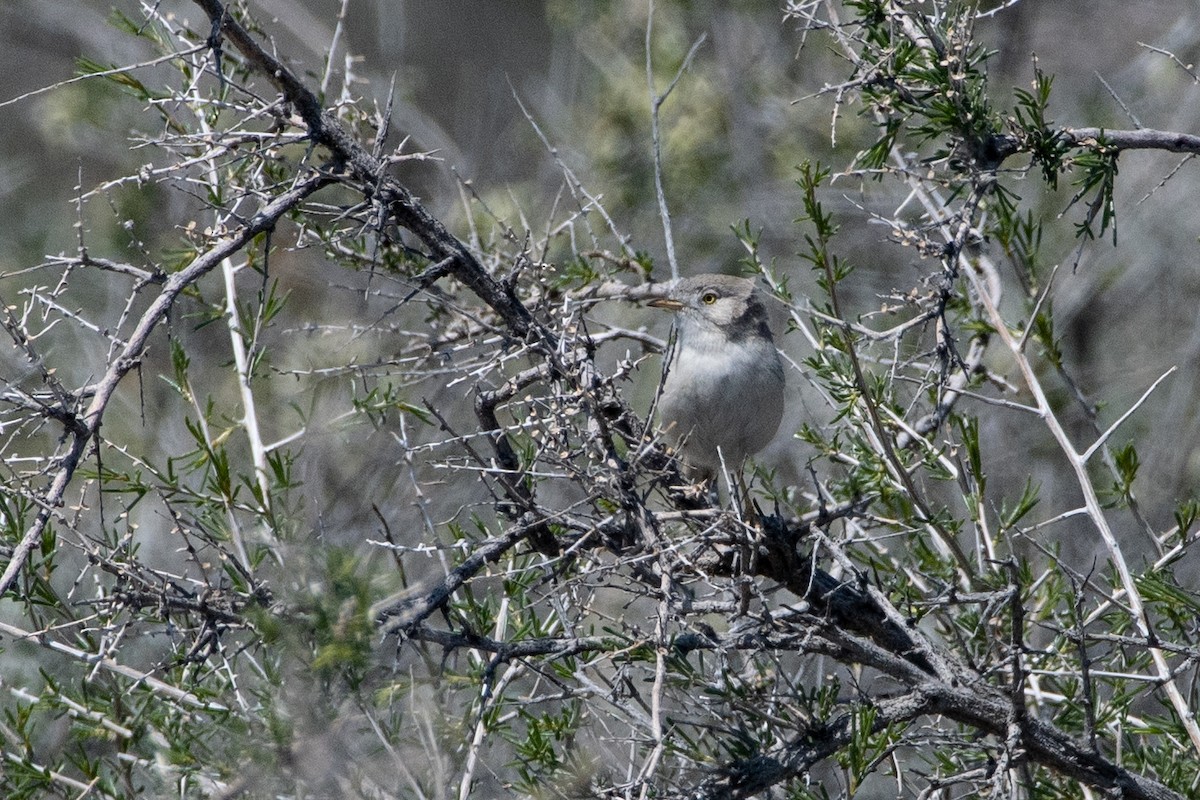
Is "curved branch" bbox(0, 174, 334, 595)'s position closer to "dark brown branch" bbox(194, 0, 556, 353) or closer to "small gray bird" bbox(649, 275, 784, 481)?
"dark brown branch" bbox(194, 0, 556, 353)

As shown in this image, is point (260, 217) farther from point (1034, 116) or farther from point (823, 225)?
point (1034, 116)

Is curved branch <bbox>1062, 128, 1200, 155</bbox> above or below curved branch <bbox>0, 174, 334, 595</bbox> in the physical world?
below

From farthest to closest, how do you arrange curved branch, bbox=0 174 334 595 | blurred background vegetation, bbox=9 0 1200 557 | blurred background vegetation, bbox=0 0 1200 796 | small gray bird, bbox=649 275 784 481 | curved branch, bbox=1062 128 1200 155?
blurred background vegetation, bbox=9 0 1200 557 → blurred background vegetation, bbox=0 0 1200 796 → small gray bird, bbox=649 275 784 481 → curved branch, bbox=1062 128 1200 155 → curved branch, bbox=0 174 334 595

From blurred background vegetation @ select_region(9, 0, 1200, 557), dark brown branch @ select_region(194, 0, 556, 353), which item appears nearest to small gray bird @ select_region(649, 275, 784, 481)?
dark brown branch @ select_region(194, 0, 556, 353)

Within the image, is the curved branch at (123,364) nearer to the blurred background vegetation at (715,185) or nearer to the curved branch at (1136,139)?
A: the curved branch at (1136,139)

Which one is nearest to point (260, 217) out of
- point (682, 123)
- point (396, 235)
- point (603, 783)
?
point (396, 235)

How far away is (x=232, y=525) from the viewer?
363 cm

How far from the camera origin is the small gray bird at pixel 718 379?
452cm

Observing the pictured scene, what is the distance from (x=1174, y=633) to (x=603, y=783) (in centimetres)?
229

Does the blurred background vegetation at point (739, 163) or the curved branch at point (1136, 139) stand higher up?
the blurred background vegetation at point (739, 163)

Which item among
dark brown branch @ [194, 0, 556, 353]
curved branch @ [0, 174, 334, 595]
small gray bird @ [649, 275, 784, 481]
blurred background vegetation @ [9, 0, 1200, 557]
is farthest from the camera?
blurred background vegetation @ [9, 0, 1200, 557]

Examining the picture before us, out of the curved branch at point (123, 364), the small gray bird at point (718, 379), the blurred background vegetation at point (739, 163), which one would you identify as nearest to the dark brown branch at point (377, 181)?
the curved branch at point (123, 364)

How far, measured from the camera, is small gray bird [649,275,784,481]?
4.52m

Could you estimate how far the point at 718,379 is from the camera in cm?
454
